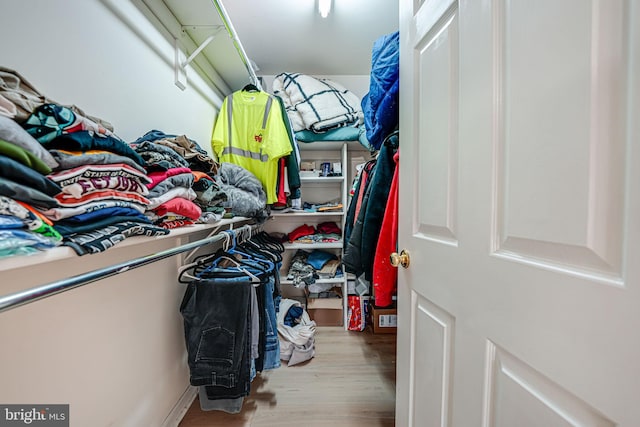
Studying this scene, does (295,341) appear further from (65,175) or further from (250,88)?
(250,88)

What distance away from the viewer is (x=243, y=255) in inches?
49.8

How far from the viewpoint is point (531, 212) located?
0.41 metres

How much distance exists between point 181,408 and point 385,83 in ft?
6.19

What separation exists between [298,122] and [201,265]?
1.34 metres

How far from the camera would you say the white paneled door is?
30 centimetres

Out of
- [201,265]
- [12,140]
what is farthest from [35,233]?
[201,265]

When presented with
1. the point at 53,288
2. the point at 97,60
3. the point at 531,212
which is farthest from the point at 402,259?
the point at 97,60

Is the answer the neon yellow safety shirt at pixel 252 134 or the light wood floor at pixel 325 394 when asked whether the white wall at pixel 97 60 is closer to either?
the neon yellow safety shirt at pixel 252 134

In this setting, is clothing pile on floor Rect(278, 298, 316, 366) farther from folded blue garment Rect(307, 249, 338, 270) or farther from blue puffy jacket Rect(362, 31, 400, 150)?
blue puffy jacket Rect(362, 31, 400, 150)

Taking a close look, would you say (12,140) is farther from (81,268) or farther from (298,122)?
(298,122)

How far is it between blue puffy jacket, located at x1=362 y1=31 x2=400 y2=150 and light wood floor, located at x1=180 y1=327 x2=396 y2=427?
4.82 feet

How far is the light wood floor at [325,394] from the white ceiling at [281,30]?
2.00m

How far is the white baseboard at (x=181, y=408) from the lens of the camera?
3.66ft

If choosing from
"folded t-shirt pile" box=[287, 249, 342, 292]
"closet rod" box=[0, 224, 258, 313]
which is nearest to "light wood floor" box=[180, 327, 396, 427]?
"folded t-shirt pile" box=[287, 249, 342, 292]
